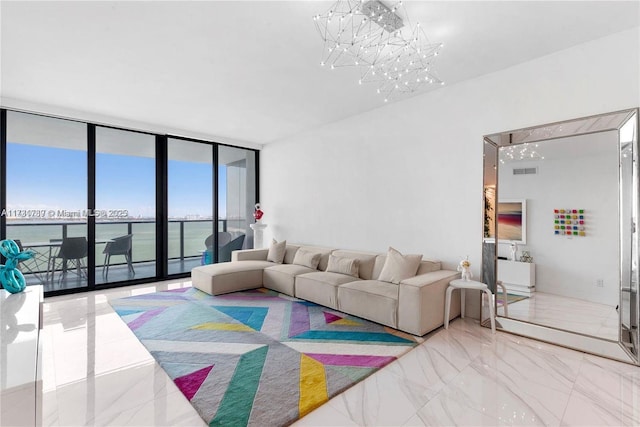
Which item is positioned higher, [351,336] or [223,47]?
[223,47]

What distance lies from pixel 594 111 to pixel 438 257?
2.07 metres

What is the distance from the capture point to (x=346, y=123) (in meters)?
5.20

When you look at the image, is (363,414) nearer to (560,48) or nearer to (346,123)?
(560,48)

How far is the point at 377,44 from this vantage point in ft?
9.74

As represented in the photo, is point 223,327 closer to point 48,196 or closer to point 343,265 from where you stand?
point 343,265

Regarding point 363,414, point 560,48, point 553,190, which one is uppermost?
point 560,48

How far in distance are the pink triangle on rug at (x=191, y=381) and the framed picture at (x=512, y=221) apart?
3.14 m

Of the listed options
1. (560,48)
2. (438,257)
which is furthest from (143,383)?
(560,48)

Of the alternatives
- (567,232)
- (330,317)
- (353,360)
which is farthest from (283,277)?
(567,232)

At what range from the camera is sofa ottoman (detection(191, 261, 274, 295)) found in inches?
183

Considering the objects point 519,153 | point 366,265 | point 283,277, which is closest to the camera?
point 519,153

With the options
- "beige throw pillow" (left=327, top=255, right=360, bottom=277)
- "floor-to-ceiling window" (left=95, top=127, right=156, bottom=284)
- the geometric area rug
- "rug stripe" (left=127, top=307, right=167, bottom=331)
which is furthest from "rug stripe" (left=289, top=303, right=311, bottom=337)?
"floor-to-ceiling window" (left=95, top=127, right=156, bottom=284)

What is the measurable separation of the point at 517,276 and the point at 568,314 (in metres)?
0.54

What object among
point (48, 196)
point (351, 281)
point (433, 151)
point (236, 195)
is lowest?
point (351, 281)
